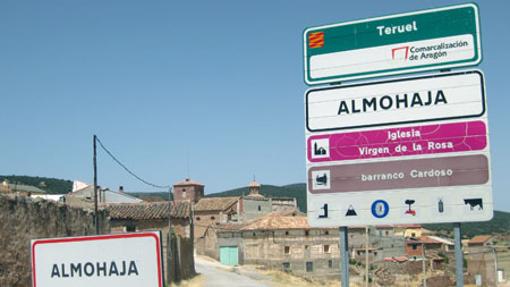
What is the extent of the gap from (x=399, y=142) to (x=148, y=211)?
38.9 metres

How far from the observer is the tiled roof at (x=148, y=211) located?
140 feet

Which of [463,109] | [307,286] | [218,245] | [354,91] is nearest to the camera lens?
[463,109]

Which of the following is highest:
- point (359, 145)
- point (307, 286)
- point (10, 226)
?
point (359, 145)

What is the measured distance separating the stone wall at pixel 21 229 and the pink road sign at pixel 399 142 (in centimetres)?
859

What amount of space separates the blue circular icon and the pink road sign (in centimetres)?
46

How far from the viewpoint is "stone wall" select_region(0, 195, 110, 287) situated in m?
12.7

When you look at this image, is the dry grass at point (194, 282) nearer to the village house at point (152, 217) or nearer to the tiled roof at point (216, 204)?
the village house at point (152, 217)

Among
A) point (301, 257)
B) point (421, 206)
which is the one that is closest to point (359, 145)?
point (421, 206)

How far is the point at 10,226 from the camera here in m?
12.9

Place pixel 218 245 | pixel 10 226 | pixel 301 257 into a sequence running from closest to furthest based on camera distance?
pixel 10 226
pixel 301 257
pixel 218 245

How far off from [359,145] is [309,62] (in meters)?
1.03

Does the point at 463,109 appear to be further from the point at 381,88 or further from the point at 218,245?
the point at 218,245

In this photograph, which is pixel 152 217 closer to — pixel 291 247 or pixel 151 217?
pixel 151 217

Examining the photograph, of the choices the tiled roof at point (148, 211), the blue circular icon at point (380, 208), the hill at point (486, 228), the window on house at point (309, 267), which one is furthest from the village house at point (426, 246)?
the blue circular icon at point (380, 208)
